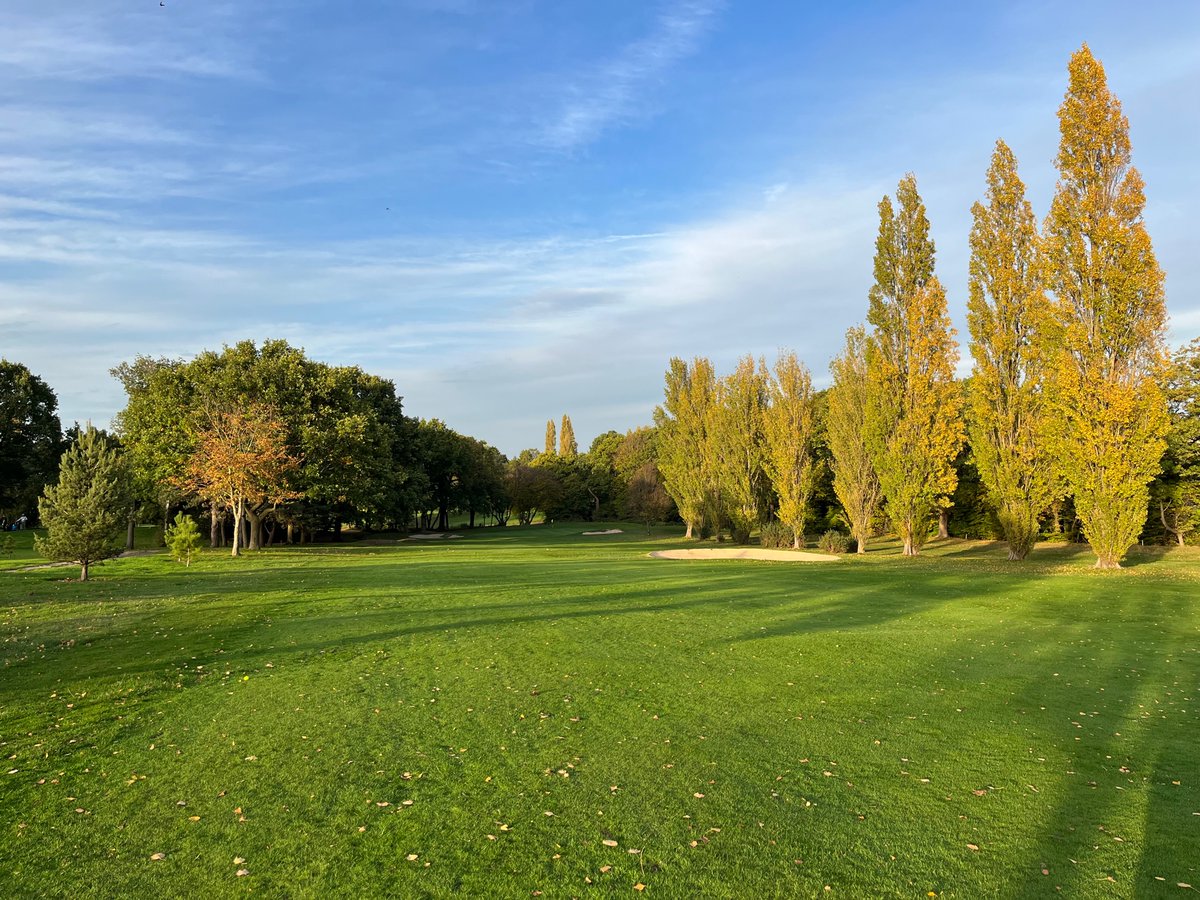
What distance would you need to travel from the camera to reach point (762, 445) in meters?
44.8

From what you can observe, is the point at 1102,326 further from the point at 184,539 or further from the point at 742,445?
the point at 184,539

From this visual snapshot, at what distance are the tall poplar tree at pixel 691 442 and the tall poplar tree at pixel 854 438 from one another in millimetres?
12381

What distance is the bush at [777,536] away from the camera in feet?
133

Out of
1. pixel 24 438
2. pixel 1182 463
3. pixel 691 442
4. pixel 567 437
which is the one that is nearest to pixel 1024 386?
pixel 1182 463

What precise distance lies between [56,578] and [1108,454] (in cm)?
3766

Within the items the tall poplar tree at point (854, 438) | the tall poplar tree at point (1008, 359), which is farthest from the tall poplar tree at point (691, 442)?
the tall poplar tree at point (1008, 359)

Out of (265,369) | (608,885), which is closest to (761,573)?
(608,885)

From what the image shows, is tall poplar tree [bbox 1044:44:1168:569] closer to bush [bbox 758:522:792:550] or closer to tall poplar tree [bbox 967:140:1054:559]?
tall poplar tree [bbox 967:140:1054:559]

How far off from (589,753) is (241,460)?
3081 centimetres

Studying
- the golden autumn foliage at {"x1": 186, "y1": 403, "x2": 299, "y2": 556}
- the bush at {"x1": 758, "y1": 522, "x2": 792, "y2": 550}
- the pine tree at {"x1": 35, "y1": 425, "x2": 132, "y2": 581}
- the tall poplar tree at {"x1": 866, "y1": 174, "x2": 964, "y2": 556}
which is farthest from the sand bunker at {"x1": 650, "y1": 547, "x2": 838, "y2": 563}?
the pine tree at {"x1": 35, "y1": 425, "x2": 132, "y2": 581}

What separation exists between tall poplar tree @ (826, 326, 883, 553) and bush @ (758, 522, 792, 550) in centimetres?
461

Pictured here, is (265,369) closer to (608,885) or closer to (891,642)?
(891,642)

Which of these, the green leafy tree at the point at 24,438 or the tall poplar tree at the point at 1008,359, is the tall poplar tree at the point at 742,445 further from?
the green leafy tree at the point at 24,438

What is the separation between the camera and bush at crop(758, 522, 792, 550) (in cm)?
4041
